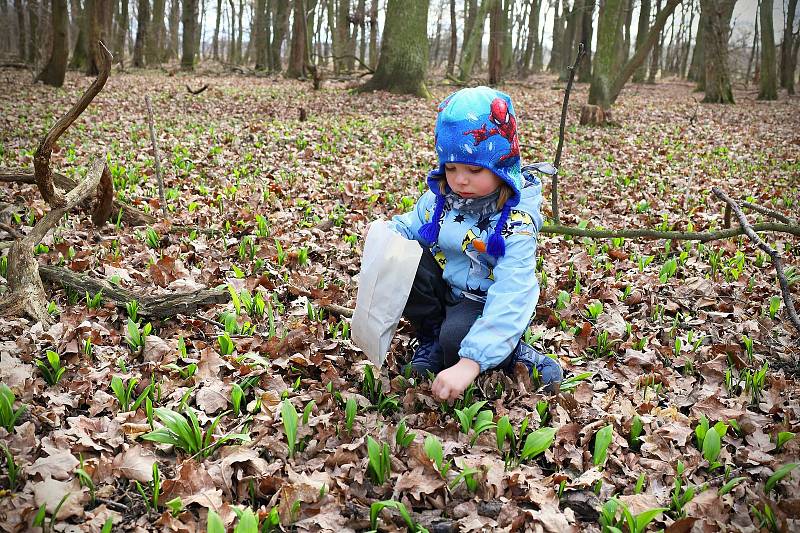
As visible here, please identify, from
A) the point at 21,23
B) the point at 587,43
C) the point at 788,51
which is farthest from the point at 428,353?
the point at 788,51

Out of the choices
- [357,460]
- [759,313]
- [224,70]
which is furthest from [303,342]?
[224,70]

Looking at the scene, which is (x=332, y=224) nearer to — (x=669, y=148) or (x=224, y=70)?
(x=669, y=148)

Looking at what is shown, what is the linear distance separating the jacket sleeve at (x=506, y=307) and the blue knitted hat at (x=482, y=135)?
77 millimetres

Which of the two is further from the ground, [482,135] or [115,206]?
[482,135]

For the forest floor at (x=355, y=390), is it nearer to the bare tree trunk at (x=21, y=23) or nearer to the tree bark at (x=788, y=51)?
the bare tree trunk at (x=21, y=23)

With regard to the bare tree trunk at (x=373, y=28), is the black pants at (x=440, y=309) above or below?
below

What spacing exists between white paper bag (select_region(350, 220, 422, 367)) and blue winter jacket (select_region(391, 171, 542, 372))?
0.32 m

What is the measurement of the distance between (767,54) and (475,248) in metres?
20.3

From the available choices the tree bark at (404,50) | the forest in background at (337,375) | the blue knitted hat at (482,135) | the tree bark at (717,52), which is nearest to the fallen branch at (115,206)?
the forest in background at (337,375)

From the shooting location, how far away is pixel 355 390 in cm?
264

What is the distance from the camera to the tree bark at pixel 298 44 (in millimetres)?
17422

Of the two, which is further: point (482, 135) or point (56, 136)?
point (56, 136)

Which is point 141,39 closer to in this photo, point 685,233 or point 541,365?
point 685,233

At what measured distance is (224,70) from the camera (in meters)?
23.4
